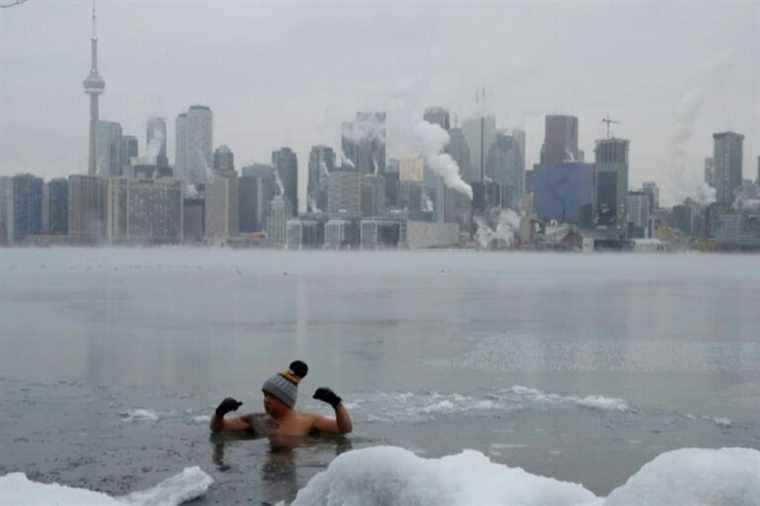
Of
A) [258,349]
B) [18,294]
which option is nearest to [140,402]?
[258,349]

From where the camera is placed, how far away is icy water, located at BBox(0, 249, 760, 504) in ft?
40.6

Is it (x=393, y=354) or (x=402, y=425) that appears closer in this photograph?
(x=402, y=425)

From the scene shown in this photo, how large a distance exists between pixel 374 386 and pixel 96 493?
9.52m

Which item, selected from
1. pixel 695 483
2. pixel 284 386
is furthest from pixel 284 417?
pixel 695 483

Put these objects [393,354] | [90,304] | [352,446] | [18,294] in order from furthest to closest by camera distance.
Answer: [18,294] → [90,304] → [393,354] → [352,446]

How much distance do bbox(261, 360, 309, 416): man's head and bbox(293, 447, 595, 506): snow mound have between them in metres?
4.82

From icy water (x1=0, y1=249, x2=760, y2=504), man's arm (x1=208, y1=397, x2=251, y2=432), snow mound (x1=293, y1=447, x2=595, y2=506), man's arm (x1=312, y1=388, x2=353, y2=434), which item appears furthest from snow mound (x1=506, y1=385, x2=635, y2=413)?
snow mound (x1=293, y1=447, x2=595, y2=506)

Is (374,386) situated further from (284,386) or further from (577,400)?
(284,386)

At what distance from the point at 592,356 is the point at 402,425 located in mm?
11498

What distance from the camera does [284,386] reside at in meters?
13.0

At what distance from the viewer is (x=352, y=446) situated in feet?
42.6

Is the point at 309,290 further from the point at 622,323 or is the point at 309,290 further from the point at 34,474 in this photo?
the point at 34,474

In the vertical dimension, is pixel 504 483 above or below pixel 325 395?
above

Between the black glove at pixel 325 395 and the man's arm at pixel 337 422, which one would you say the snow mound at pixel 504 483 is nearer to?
the black glove at pixel 325 395
